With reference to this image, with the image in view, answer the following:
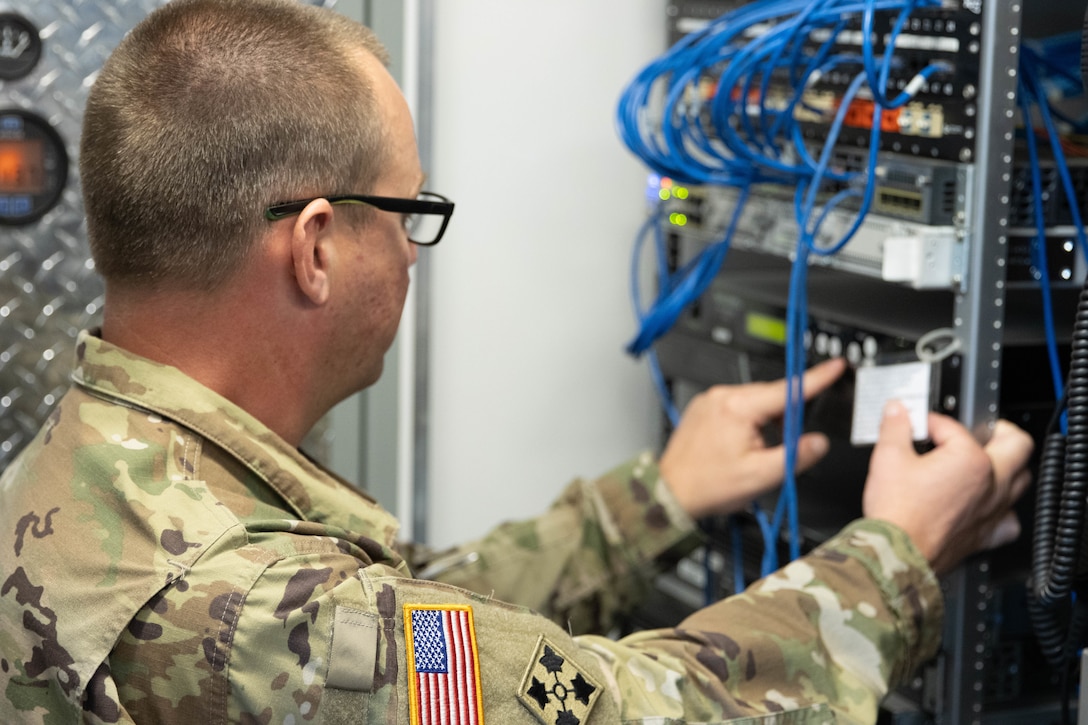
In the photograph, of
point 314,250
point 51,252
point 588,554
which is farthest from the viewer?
point 51,252

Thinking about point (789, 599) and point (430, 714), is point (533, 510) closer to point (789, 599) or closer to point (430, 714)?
point (789, 599)

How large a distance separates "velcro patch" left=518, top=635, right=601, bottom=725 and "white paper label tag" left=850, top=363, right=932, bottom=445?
57cm

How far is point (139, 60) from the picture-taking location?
1.17m

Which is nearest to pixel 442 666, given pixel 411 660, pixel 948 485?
pixel 411 660

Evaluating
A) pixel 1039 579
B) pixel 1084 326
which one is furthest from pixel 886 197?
pixel 1039 579

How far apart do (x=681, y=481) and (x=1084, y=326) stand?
2.08 ft

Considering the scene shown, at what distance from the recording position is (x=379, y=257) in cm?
127

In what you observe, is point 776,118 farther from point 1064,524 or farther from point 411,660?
point 411,660

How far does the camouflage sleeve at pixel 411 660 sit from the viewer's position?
1.03 m

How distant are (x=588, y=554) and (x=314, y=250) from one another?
733 mm

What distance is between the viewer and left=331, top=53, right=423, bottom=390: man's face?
1.24 m

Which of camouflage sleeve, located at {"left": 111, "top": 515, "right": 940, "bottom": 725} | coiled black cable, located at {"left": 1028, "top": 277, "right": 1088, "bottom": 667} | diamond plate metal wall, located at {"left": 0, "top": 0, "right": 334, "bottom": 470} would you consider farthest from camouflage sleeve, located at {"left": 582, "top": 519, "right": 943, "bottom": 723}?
diamond plate metal wall, located at {"left": 0, "top": 0, "right": 334, "bottom": 470}

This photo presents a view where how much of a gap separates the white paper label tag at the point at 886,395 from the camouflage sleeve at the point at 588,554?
0.30 metres

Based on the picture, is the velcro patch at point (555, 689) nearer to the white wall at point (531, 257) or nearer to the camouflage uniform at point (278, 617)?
the camouflage uniform at point (278, 617)
